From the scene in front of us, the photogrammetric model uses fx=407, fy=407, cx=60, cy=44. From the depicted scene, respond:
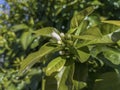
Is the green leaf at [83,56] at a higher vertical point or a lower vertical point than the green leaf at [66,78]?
higher

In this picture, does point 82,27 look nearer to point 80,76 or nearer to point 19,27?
point 80,76

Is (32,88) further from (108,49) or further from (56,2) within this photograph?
(108,49)

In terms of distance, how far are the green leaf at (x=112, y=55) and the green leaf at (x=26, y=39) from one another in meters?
1.42

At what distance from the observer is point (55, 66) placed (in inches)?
72.4

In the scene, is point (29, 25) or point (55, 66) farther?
point (29, 25)

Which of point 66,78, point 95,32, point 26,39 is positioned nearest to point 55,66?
point 66,78

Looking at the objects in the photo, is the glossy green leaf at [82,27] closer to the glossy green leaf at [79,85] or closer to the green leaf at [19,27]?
the glossy green leaf at [79,85]

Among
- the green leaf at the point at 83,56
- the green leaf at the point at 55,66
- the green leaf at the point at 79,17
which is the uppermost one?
the green leaf at the point at 79,17

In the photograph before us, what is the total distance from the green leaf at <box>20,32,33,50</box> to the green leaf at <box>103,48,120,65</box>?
55.9 inches

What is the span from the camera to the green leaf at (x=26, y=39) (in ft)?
10.5

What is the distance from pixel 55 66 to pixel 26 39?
138 centimetres

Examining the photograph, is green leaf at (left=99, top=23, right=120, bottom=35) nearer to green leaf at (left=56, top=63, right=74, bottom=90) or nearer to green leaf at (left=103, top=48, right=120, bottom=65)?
green leaf at (left=103, top=48, right=120, bottom=65)

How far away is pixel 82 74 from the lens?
1.88 metres

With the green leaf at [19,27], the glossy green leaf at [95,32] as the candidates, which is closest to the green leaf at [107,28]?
the glossy green leaf at [95,32]
